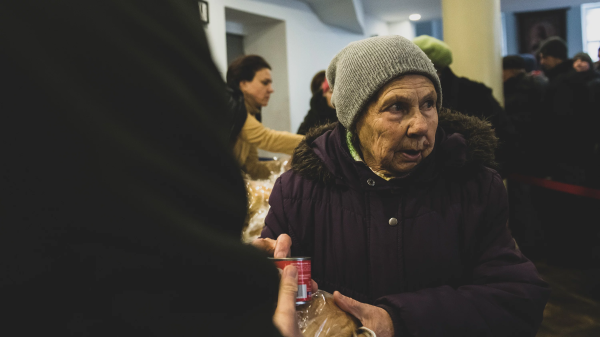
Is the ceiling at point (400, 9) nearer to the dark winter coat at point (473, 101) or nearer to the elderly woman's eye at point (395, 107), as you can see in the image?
the dark winter coat at point (473, 101)

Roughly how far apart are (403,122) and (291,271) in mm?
765

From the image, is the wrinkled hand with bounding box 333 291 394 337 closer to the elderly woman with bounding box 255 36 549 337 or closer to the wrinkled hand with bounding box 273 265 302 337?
the elderly woman with bounding box 255 36 549 337

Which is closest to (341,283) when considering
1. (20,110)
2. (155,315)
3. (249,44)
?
(155,315)

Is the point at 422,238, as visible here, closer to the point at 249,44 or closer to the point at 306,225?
the point at 306,225

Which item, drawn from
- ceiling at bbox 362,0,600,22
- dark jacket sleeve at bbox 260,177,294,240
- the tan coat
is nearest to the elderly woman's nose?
dark jacket sleeve at bbox 260,177,294,240

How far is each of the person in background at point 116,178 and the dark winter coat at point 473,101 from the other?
258cm

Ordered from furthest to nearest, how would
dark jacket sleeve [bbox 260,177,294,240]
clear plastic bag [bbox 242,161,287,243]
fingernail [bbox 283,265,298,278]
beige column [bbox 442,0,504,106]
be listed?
1. beige column [bbox 442,0,504,106]
2. clear plastic bag [bbox 242,161,287,243]
3. dark jacket sleeve [bbox 260,177,294,240]
4. fingernail [bbox 283,265,298,278]

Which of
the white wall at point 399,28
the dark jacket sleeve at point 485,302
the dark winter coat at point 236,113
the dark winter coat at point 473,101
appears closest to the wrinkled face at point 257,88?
the dark winter coat at point 236,113

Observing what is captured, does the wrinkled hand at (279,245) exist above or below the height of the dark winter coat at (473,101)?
below

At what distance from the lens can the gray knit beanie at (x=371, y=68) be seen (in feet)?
4.97

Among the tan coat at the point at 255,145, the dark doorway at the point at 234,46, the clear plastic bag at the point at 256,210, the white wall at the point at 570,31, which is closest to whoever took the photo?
the clear plastic bag at the point at 256,210

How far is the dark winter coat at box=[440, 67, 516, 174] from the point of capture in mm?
2875

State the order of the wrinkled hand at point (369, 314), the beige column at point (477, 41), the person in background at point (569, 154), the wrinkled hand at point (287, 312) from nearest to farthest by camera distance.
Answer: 1. the wrinkled hand at point (287, 312)
2. the wrinkled hand at point (369, 314)
3. the person in background at point (569, 154)
4. the beige column at point (477, 41)

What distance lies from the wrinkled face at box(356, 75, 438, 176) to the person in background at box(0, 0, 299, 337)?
112 cm
